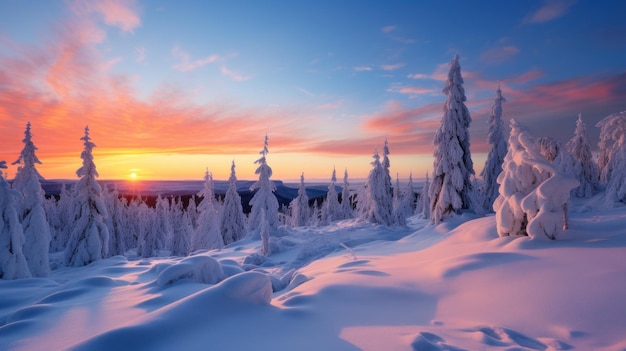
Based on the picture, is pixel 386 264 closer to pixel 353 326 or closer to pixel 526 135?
pixel 353 326

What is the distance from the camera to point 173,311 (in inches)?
153

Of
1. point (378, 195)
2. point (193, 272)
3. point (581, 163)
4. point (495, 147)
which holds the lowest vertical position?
point (193, 272)

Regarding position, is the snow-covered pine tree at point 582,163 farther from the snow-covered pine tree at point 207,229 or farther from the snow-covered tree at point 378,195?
the snow-covered pine tree at point 207,229

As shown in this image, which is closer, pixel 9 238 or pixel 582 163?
pixel 9 238

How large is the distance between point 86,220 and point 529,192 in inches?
1192

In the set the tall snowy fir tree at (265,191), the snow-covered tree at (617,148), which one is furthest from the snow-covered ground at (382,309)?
the tall snowy fir tree at (265,191)

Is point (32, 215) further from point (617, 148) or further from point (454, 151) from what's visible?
point (617, 148)

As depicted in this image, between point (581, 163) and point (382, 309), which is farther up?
point (581, 163)

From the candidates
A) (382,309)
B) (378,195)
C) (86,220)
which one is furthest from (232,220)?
(382,309)

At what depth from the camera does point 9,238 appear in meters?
18.2

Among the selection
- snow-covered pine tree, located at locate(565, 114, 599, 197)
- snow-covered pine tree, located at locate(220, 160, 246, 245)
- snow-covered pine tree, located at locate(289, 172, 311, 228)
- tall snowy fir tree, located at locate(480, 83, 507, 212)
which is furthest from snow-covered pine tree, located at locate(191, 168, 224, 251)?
snow-covered pine tree, located at locate(565, 114, 599, 197)

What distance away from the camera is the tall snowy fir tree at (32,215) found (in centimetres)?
2144

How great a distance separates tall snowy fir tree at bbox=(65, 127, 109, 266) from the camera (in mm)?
24445

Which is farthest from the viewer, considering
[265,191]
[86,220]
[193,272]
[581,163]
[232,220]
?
[232,220]
